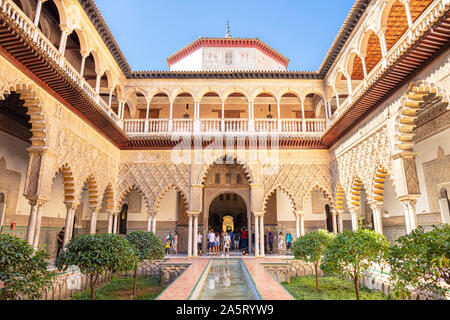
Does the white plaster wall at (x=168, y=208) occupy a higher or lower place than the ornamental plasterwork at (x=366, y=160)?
lower

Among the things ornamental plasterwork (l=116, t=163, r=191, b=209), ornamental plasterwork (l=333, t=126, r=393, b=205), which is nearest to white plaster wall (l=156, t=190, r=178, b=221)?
ornamental plasterwork (l=116, t=163, r=191, b=209)

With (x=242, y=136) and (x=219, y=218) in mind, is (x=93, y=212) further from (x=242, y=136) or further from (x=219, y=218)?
(x=219, y=218)

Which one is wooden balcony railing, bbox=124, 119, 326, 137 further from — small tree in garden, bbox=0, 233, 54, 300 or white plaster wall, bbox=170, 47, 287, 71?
small tree in garden, bbox=0, 233, 54, 300

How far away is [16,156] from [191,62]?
33.9 ft

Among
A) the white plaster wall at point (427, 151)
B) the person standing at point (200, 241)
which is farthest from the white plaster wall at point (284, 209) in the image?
the white plaster wall at point (427, 151)

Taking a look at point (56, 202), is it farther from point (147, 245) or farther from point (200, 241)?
Answer: point (147, 245)

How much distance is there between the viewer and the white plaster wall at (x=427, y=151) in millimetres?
8305

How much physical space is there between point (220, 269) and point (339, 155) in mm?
6115

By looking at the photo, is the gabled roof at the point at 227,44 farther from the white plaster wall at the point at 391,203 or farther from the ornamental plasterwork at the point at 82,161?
the white plaster wall at the point at 391,203

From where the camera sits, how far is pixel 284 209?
13.8 meters

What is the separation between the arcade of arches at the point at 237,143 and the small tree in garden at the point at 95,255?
2.70 meters

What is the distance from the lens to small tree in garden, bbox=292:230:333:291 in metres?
7.13
